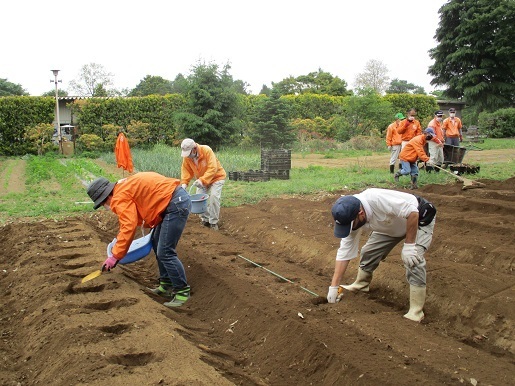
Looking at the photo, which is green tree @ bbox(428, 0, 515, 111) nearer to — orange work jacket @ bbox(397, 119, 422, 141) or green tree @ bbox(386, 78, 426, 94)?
orange work jacket @ bbox(397, 119, 422, 141)

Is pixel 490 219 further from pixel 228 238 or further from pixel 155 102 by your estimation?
pixel 155 102

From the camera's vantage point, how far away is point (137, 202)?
4.96 m

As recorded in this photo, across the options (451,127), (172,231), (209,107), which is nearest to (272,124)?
(209,107)

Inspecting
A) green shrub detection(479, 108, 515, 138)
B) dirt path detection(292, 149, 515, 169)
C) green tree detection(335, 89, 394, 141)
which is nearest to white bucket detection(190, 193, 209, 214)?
dirt path detection(292, 149, 515, 169)

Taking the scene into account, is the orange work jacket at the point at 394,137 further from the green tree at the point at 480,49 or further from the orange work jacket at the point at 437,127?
the green tree at the point at 480,49

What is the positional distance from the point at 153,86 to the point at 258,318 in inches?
2114

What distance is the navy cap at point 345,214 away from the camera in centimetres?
411

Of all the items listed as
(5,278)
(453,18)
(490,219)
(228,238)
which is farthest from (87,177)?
(453,18)

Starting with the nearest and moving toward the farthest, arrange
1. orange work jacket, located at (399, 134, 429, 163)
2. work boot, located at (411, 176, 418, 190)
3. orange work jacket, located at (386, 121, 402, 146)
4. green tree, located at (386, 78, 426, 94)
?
orange work jacket, located at (399, 134, 429, 163) → work boot, located at (411, 176, 418, 190) → orange work jacket, located at (386, 121, 402, 146) → green tree, located at (386, 78, 426, 94)

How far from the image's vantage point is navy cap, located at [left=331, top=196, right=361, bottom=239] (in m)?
4.11

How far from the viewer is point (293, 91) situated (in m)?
46.5

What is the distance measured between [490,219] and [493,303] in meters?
3.40

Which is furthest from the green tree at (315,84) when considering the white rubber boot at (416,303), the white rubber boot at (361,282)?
the white rubber boot at (416,303)

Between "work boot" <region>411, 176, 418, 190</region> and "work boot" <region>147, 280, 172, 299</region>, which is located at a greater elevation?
"work boot" <region>411, 176, 418, 190</region>
